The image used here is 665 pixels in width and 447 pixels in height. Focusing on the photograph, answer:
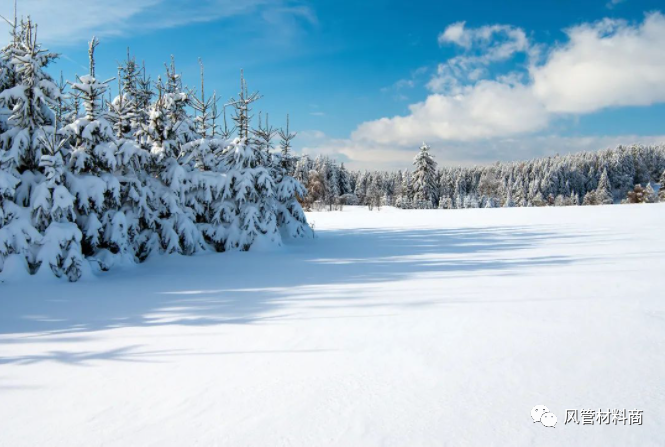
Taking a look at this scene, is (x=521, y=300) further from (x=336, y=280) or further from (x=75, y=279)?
(x=75, y=279)

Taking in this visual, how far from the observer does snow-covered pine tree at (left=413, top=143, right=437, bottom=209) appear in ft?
141

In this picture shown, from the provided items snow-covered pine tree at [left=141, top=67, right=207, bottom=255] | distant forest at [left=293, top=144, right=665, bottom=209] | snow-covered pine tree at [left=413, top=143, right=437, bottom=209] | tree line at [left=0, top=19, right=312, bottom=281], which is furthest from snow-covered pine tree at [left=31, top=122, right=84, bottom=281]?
distant forest at [left=293, top=144, right=665, bottom=209]

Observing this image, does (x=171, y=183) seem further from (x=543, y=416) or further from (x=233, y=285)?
(x=543, y=416)

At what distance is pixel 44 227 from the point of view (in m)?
9.01

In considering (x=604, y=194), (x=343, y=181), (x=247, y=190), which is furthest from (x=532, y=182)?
(x=247, y=190)

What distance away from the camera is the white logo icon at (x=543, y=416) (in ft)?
9.74

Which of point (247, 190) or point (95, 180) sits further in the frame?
point (247, 190)

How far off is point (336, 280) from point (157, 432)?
20.0 feet

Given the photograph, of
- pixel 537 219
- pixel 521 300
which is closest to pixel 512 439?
pixel 521 300

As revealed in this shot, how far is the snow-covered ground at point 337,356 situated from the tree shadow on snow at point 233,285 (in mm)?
64

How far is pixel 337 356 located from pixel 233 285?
4937 mm

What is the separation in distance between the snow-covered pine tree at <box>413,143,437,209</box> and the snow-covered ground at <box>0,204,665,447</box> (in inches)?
1338

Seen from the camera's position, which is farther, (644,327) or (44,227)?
(44,227)

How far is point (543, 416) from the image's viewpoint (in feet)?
9.99
